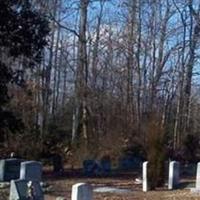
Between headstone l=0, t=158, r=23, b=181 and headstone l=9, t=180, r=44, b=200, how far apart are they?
9211mm

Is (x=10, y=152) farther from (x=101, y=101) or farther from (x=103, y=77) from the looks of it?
(x=103, y=77)

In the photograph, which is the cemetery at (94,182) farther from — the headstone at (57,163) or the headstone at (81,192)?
the headstone at (81,192)

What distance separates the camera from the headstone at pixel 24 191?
1553cm

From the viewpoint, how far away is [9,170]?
25.7 meters

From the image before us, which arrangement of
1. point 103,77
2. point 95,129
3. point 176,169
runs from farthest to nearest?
1. point 103,77
2. point 95,129
3. point 176,169

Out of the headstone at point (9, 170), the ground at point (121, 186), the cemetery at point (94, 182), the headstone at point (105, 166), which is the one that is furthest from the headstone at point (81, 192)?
the headstone at point (105, 166)

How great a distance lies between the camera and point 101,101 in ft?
147

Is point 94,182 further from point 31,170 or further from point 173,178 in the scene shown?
point 31,170

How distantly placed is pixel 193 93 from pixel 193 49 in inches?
345

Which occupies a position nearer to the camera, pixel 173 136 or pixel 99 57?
pixel 173 136

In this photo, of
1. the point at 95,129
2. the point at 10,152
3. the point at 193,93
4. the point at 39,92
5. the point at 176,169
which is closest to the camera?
the point at 176,169

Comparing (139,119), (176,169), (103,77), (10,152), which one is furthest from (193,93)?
(176,169)

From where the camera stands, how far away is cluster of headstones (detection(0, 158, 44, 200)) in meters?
15.7

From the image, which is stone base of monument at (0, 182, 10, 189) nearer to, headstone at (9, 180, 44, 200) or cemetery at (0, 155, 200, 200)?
cemetery at (0, 155, 200, 200)
